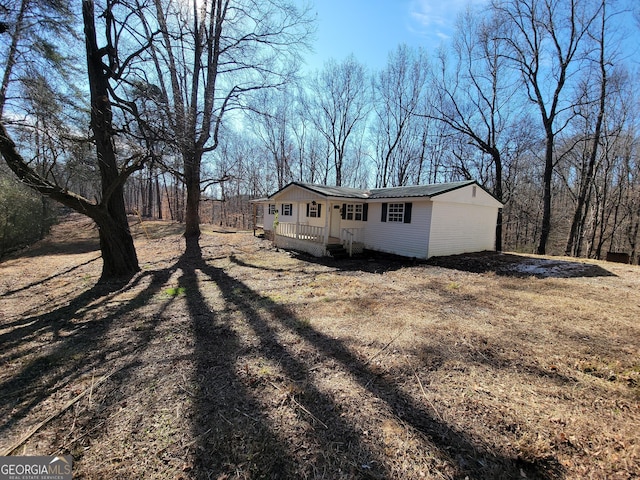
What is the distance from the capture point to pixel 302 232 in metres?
13.8

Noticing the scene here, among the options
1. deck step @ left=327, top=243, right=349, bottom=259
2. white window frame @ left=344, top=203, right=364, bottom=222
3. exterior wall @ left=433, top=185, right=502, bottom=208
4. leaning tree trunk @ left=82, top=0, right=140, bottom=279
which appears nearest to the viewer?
leaning tree trunk @ left=82, top=0, right=140, bottom=279

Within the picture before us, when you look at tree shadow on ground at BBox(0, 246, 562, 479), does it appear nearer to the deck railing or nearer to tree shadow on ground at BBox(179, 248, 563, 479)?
tree shadow on ground at BBox(179, 248, 563, 479)

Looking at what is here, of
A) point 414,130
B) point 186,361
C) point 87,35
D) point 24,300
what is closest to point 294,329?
point 186,361

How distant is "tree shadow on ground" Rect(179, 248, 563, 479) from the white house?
27.6 ft

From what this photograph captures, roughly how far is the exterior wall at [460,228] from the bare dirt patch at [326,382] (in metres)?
4.83

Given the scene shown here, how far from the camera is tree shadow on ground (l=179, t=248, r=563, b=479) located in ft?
6.94

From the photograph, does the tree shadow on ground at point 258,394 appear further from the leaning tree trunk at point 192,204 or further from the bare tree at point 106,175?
the leaning tree trunk at point 192,204

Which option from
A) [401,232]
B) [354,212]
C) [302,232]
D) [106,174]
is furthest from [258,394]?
[354,212]

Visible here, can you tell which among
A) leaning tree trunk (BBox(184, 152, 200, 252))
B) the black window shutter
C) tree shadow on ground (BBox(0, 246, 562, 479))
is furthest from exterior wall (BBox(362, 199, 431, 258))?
leaning tree trunk (BBox(184, 152, 200, 252))

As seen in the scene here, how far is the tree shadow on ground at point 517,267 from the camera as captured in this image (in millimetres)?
9055

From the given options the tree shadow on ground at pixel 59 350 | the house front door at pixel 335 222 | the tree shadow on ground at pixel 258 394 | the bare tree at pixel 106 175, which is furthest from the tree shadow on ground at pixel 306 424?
the house front door at pixel 335 222

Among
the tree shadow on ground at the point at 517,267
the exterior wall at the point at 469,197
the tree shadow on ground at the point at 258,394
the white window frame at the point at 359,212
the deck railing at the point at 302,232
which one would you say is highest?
the exterior wall at the point at 469,197

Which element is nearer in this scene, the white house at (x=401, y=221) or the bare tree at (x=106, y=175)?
the bare tree at (x=106, y=175)

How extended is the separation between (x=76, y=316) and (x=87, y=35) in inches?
305
